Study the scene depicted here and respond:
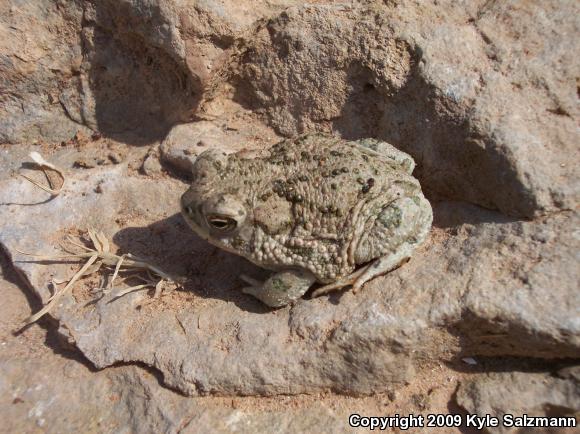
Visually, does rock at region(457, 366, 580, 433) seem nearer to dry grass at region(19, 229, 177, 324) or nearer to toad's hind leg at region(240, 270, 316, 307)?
toad's hind leg at region(240, 270, 316, 307)

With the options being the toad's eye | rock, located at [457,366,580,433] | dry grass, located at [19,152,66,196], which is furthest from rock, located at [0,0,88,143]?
rock, located at [457,366,580,433]

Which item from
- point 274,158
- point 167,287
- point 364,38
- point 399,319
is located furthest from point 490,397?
point 364,38

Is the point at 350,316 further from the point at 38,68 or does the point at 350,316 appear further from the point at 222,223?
the point at 38,68

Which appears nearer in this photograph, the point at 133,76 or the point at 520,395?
the point at 520,395

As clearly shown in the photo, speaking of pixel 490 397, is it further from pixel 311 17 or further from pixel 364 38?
pixel 311 17

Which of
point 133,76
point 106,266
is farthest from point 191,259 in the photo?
point 133,76

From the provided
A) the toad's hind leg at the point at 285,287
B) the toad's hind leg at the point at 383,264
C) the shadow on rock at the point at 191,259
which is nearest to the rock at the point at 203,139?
the shadow on rock at the point at 191,259
